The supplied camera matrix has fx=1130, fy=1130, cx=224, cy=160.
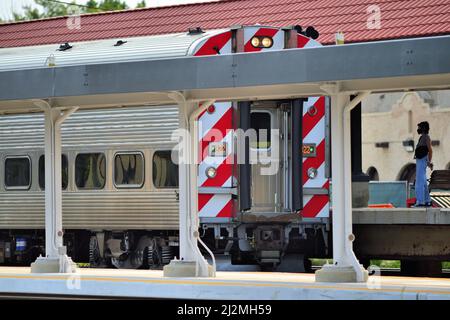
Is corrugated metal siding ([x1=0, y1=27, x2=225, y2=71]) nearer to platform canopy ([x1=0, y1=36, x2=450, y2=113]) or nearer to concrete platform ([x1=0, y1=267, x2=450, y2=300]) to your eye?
platform canopy ([x1=0, y1=36, x2=450, y2=113])

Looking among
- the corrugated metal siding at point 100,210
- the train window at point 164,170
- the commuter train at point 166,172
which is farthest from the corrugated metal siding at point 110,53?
the corrugated metal siding at point 100,210

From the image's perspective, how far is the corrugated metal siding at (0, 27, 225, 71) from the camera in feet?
51.8

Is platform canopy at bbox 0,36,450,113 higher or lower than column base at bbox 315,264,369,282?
higher

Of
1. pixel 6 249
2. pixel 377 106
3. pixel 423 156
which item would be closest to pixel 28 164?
pixel 6 249

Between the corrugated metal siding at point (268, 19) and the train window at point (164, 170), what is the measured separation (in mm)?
4587

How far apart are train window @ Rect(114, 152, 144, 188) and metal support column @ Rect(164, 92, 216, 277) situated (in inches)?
251

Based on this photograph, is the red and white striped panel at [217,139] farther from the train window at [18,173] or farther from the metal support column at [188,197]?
the train window at [18,173]

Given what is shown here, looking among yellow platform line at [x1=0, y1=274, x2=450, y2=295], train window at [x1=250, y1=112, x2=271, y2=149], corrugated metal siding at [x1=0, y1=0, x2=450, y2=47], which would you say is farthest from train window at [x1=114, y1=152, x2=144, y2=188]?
yellow platform line at [x1=0, y1=274, x2=450, y2=295]

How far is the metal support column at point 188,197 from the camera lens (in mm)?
11758

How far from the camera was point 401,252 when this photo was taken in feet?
48.6

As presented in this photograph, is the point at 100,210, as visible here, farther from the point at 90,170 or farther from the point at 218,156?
the point at 218,156

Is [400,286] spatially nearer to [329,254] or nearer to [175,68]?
[175,68]
